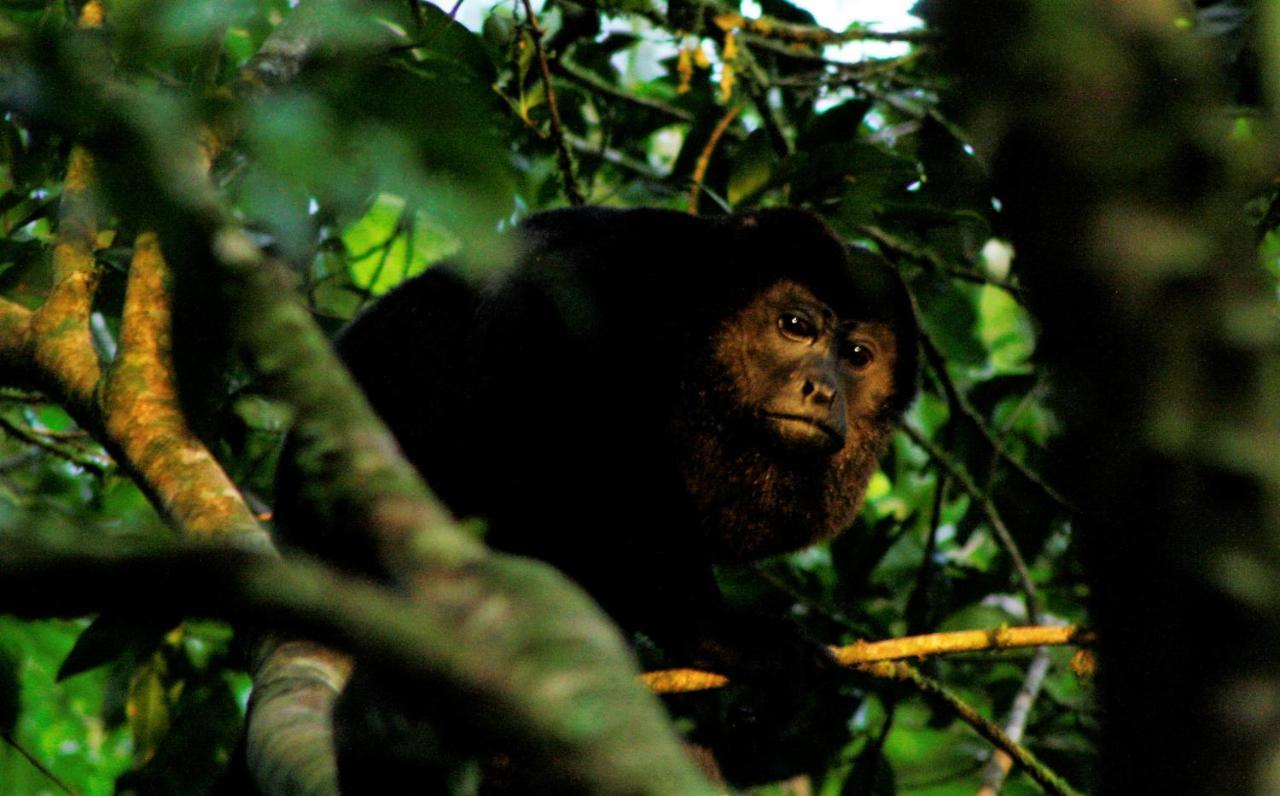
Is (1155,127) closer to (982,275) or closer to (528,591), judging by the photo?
(528,591)

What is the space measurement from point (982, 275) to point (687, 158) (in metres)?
1.13

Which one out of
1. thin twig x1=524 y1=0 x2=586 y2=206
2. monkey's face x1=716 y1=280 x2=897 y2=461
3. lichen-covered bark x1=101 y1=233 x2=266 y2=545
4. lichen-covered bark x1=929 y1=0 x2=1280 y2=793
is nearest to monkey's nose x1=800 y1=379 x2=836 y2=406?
monkey's face x1=716 y1=280 x2=897 y2=461

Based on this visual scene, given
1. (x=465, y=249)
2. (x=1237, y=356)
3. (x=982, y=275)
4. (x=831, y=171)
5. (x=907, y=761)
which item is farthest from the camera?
(x=907, y=761)

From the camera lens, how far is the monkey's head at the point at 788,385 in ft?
12.6

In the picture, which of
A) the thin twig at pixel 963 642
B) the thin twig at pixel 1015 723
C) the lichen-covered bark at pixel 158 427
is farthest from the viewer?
the thin twig at pixel 1015 723

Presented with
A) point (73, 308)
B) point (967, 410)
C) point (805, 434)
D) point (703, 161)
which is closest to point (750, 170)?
point (703, 161)

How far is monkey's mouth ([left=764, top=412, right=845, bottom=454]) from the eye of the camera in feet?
Answer: 12.4

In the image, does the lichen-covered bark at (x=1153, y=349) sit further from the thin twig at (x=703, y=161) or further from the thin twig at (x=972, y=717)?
the thin twig at (x=703, y=161)

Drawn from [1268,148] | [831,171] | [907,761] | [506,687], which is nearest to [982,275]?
[831,171]

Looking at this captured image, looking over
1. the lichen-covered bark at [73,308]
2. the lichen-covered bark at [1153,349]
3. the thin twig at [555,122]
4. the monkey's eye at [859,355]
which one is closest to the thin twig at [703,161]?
the thin twig at [555,122]

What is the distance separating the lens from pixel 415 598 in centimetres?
87

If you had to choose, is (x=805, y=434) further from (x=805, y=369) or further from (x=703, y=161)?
(x=703, y=161)

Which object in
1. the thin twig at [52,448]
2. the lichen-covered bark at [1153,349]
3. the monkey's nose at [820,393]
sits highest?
the lichen-covered bark at [1153,349]

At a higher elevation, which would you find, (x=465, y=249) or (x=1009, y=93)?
(x=1009, y=93)
